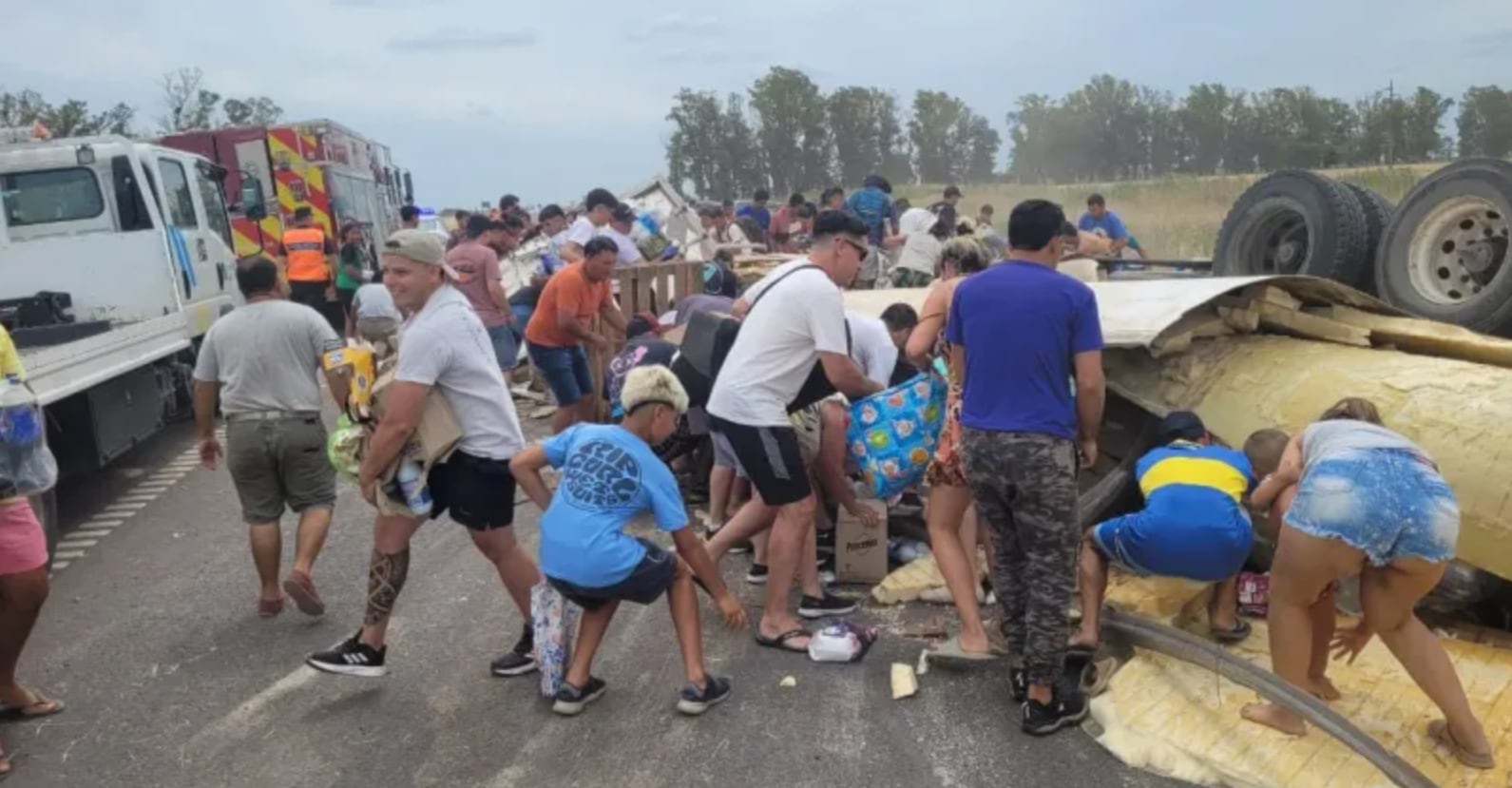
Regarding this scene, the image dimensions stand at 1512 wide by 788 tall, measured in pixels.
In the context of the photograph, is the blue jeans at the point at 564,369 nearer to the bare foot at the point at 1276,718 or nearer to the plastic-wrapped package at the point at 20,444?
the plastic-wrapped package at the point at 20,444

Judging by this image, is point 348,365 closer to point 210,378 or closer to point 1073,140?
point 210,378

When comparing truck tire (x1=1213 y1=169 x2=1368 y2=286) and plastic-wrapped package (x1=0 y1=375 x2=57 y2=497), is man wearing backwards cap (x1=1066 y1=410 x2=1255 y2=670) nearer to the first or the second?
truck tire (x1=1213 y1=169 x2=1368 y2=286)

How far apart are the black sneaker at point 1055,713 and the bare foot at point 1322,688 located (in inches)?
29.3

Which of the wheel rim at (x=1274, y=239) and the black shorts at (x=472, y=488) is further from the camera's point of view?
the wheel rim at (x=1274, y=239)

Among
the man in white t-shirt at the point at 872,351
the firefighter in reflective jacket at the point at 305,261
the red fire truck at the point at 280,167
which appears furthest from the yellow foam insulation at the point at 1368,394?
the red fire truck at the point at 280,167

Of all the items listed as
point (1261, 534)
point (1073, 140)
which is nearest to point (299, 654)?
point (1261, 534)

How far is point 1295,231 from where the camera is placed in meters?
7.15

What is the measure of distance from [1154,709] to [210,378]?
4.09m

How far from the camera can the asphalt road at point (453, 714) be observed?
353cm

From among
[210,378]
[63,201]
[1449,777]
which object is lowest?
[1449,777]

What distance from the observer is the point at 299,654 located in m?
4.52

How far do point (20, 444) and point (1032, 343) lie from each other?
11.2 ft

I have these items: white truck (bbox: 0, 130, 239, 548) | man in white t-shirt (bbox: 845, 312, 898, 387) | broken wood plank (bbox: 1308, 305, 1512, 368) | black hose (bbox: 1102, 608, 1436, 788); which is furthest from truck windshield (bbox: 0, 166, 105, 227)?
broken wood plank (bbox: 1308, 305, 1512, 368)

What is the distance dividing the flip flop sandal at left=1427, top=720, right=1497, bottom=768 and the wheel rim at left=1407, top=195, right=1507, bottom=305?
3.31 metres
